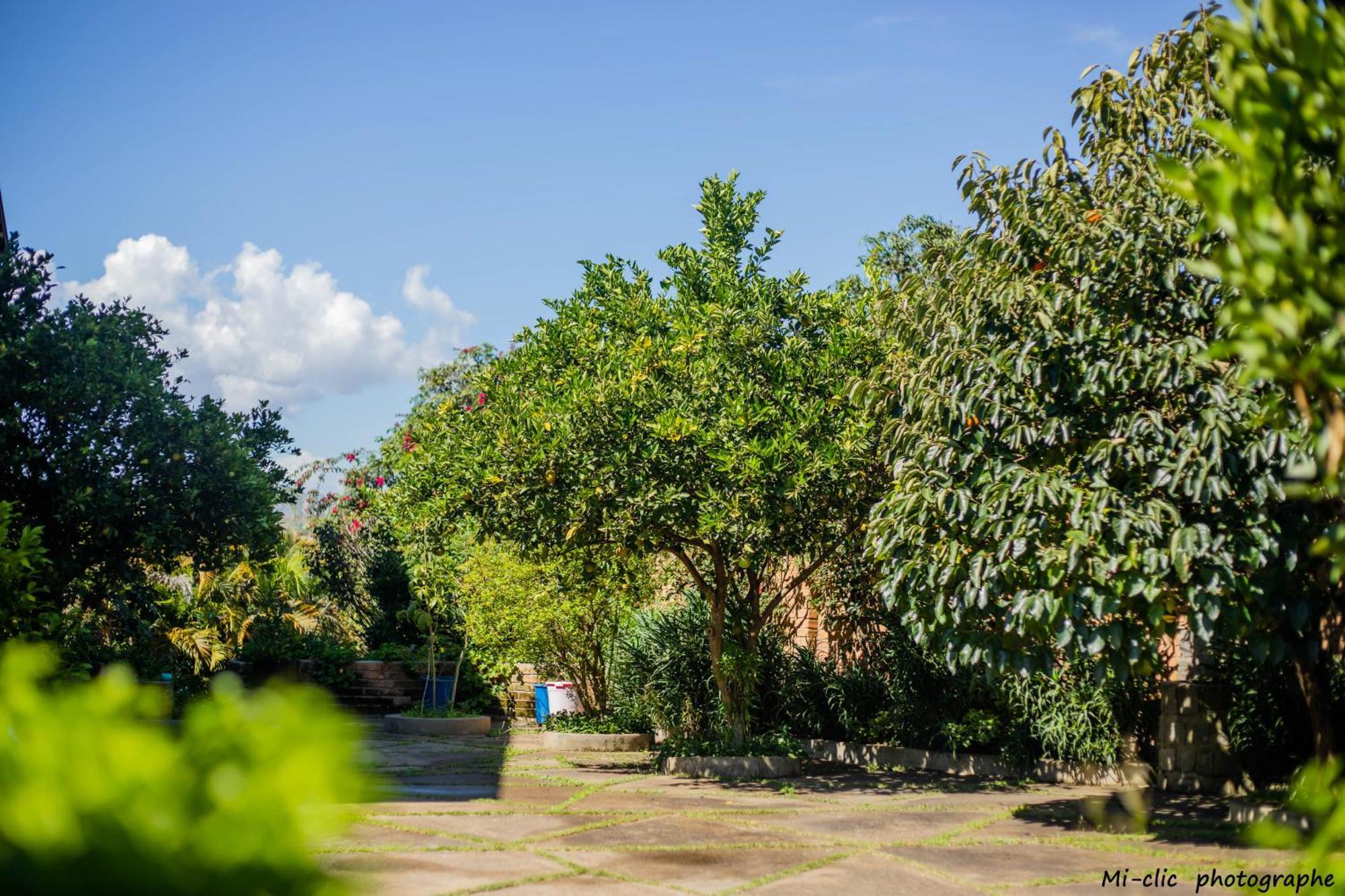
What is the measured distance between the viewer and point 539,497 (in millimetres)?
10500

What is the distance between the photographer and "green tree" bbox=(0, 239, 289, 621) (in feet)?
32.1

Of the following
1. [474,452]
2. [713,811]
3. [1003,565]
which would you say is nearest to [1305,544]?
[1003,565]

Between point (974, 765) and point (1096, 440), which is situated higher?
point (1096, 440)

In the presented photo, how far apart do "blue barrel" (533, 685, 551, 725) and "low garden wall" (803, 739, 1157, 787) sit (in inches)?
198

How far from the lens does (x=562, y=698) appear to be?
16781 mm

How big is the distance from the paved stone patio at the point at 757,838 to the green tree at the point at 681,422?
249 centimetres

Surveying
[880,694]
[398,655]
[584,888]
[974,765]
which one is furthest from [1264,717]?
[398,655]

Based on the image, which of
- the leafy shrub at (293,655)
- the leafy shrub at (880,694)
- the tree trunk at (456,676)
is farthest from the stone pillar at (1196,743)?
the leafy shrub at (293,655)

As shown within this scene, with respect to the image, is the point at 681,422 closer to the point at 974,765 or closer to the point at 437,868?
the point at 437,868

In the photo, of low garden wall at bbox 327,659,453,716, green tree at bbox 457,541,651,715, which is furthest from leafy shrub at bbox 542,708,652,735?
low garden wall at bbox 327,659,453,716

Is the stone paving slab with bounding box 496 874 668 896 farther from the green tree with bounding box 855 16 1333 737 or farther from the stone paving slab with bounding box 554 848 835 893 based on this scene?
the green tree with bounding box 855 16 1333 737

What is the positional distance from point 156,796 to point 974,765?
11.7m

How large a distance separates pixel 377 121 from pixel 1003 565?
8286 millimetres

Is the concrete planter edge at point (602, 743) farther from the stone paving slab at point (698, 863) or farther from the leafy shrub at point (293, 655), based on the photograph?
the leafy shrub at point (293, 655)
